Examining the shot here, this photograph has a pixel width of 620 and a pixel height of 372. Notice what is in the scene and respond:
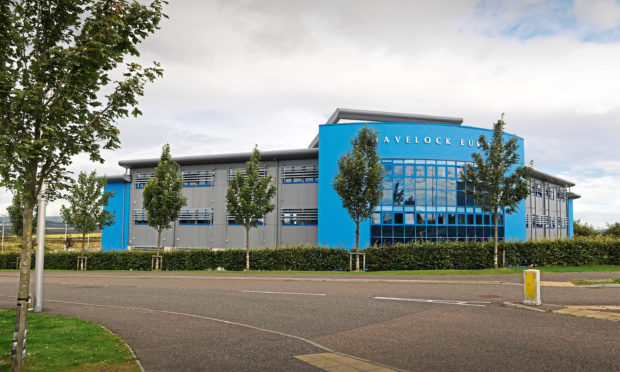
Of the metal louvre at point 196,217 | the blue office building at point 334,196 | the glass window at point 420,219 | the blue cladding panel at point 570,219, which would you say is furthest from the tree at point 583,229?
the metal louvre at point 196,217

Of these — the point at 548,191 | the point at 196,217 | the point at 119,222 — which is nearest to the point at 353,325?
the point at 196,217

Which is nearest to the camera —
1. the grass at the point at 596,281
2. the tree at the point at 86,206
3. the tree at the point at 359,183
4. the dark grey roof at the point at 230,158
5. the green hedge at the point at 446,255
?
the grass at the point at 596,281

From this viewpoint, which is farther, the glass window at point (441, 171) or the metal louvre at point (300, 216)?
the metal louvre at point (300, 216)

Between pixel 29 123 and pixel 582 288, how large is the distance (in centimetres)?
→ 1782

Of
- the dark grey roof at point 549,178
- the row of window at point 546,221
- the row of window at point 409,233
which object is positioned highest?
the dark grey roof at point 549,178

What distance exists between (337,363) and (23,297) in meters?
4.83

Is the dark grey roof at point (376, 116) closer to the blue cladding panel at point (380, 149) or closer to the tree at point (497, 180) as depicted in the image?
the blue cladding panel at point (380, 149)

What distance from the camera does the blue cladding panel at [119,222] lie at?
4472cm

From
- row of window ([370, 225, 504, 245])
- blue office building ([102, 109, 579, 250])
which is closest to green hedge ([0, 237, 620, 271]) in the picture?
blue office building ([102, 109, 579, 250])

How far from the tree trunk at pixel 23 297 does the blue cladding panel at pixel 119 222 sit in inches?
1608

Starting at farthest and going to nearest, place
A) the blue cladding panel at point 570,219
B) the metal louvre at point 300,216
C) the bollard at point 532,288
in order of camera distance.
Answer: the blue cladding panel at point 570,219 < the metal louvre at point 300,216 < the bollard at point 532,288

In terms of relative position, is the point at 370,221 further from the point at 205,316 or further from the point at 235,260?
the point at 205,316

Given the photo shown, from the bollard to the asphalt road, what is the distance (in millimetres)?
869

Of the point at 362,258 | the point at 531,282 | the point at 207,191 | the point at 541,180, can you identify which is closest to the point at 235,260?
the point at 362,258
